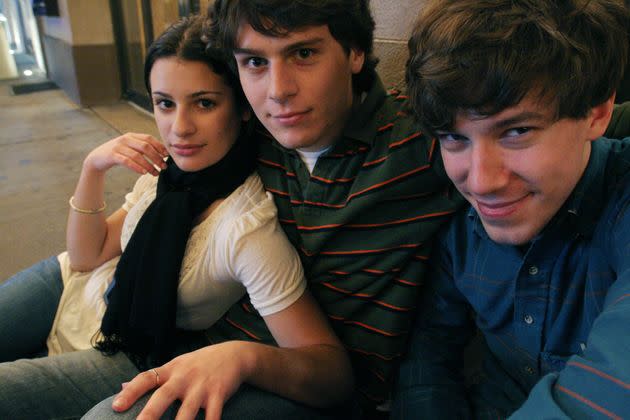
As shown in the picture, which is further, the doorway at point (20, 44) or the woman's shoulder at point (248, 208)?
the doorway at point (20, 44)

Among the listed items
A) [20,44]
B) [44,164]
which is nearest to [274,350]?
[44,164]

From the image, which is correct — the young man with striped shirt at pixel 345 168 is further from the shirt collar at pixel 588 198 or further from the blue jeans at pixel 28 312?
the blue jeans at pixel 28 312

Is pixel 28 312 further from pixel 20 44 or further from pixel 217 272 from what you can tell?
pixel 20 44

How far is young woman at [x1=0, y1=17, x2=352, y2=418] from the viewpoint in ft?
3.49

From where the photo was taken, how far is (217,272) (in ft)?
3.69

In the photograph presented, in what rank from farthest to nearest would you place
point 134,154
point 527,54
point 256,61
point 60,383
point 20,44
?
point 20,44, point 134,154, point 60,383, point 256,61, point 527,54

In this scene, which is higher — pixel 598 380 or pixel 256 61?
pixel 256 61

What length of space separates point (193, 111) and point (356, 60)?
0.38m

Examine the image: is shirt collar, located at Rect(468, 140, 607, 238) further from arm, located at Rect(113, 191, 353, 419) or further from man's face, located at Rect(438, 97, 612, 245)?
arm, located at Rect(113, 191, 353, 419)

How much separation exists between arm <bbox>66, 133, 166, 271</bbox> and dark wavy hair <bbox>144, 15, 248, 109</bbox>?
0.22 meters

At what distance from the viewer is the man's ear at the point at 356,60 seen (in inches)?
43.8

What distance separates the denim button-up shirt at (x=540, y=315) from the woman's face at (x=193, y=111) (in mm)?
555

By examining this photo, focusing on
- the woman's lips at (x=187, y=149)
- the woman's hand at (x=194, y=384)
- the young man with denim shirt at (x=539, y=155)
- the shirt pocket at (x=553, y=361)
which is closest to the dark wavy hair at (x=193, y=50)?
the woman's lips at (x=187, y=149)

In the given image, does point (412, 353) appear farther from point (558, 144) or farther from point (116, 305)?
point (116, 305)
